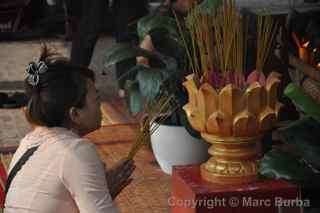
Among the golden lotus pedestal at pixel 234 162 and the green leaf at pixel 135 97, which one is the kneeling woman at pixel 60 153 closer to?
the golden lotus pedestal at pixel 234 162

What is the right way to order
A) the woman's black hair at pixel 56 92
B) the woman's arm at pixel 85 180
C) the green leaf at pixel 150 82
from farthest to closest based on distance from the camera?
Answer: the green leaf at pixel 150 82 < the woman's black hair at pixel 56 92 < the woman's arm at pixel 85 180

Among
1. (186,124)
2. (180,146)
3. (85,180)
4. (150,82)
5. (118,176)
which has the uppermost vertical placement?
(85,180)

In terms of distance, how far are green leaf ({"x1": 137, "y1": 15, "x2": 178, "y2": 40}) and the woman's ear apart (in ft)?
4.67

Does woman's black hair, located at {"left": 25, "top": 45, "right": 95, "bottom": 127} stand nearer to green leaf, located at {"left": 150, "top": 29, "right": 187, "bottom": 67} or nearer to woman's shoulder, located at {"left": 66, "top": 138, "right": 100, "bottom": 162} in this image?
woman's shoulder, located at {"left": 66, "top": 138, "right": 100, "bottom": 162}

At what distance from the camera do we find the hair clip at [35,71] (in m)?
2.30

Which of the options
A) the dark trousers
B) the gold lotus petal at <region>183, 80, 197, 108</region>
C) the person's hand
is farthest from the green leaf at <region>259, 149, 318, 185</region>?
Answer: the dark trousers

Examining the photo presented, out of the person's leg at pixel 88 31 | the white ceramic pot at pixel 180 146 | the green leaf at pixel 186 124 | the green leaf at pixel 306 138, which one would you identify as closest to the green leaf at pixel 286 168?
the green leaf at pixel 306 138

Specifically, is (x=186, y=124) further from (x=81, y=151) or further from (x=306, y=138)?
(x=81, y=151)

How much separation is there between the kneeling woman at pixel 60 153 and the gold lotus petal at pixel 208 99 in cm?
37

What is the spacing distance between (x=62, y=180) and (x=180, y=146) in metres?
1.55

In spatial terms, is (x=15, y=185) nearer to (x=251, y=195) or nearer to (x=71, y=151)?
(x=71, y=151)

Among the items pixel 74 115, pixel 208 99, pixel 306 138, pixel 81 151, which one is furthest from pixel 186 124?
pixel 81 151

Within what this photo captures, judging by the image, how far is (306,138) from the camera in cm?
259

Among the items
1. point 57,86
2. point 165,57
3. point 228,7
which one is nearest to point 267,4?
point 165,57
